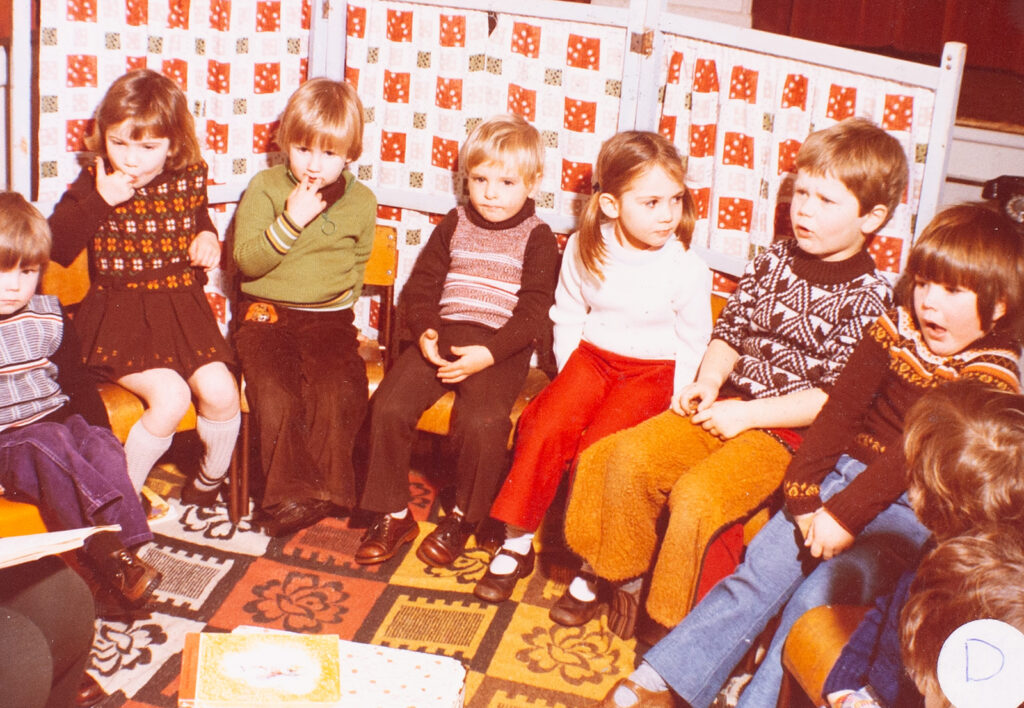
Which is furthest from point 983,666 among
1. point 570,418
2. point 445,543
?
point 445,543

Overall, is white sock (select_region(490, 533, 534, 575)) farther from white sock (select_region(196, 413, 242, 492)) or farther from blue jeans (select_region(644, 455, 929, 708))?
white sock (select_region(196, 413, 242, 492))

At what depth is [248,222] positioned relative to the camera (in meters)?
3.15

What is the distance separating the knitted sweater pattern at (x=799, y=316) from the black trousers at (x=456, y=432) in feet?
2.16

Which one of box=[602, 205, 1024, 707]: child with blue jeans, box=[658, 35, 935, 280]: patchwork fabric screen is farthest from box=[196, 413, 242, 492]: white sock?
box=[658, 35, 935, 280]: patchwork fabric screen

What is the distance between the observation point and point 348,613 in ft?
8.80

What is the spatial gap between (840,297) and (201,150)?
2.01 meters

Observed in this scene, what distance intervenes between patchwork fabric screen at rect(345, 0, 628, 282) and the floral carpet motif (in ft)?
3.47

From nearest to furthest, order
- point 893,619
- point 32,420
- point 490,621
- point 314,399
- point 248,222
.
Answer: point 893,619 < point 32,420 < point 490,621 < point 314,399 < point 248,222

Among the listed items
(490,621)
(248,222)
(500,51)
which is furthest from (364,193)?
(490,621)

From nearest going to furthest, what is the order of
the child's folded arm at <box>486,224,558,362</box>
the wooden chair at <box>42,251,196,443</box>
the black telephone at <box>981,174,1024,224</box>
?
the black telephone at <box>981,174,1024,224</box>
the wooden chair at <box>42,251,196,443</box>
the child's folded arm at <box>486,224,558,362</box>

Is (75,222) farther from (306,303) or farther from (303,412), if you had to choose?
(303,412)

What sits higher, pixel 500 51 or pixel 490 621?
pixel 500 51

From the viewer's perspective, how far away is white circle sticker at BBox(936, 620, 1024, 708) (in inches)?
49.4

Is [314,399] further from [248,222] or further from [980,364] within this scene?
[980,364]
